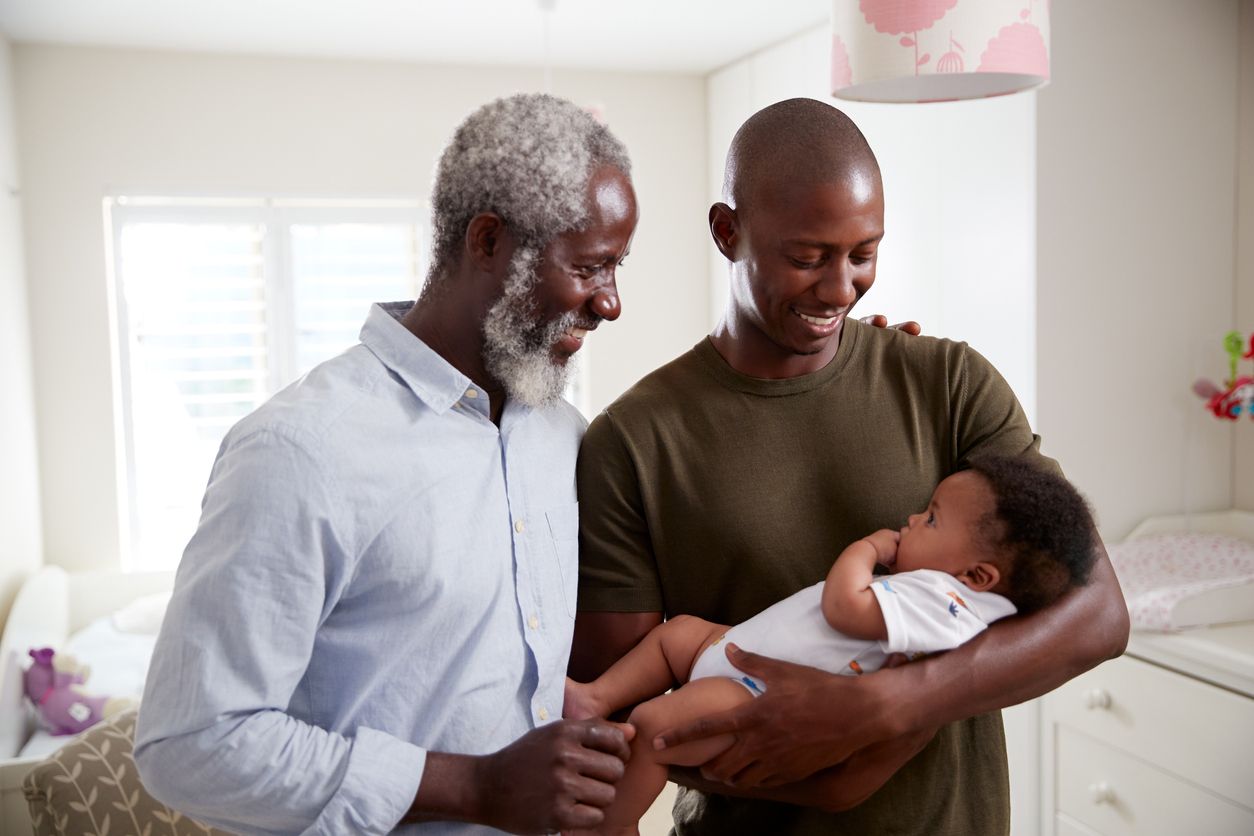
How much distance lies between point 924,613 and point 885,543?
0.33ft

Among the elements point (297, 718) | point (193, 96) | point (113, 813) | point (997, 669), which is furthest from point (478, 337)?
point (193, 96)

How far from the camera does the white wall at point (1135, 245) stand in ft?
9.90

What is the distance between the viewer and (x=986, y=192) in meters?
3.26

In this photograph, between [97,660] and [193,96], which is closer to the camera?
[97,660]

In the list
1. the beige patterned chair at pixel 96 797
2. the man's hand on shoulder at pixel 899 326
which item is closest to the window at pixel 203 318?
the beige patterned chair at pixel 96 797

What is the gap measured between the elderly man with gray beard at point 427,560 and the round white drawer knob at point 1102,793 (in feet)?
6.65

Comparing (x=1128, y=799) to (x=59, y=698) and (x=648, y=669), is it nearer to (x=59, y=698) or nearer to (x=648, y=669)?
(x=648, y=669)

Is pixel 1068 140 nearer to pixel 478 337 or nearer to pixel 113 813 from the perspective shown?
pixel 478 337

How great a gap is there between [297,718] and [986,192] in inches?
108

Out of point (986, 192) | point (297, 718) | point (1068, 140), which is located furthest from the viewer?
point (986, 192)

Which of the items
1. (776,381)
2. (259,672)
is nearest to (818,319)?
(776,381)

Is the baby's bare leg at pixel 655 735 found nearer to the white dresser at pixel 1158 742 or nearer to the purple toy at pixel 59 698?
the white dresser at pixel 1158 742

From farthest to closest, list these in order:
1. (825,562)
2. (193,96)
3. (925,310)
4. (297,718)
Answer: (193,96) < (925,310) < (825,562) < (297,718)

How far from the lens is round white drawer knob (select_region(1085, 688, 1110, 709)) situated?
2738 mm
